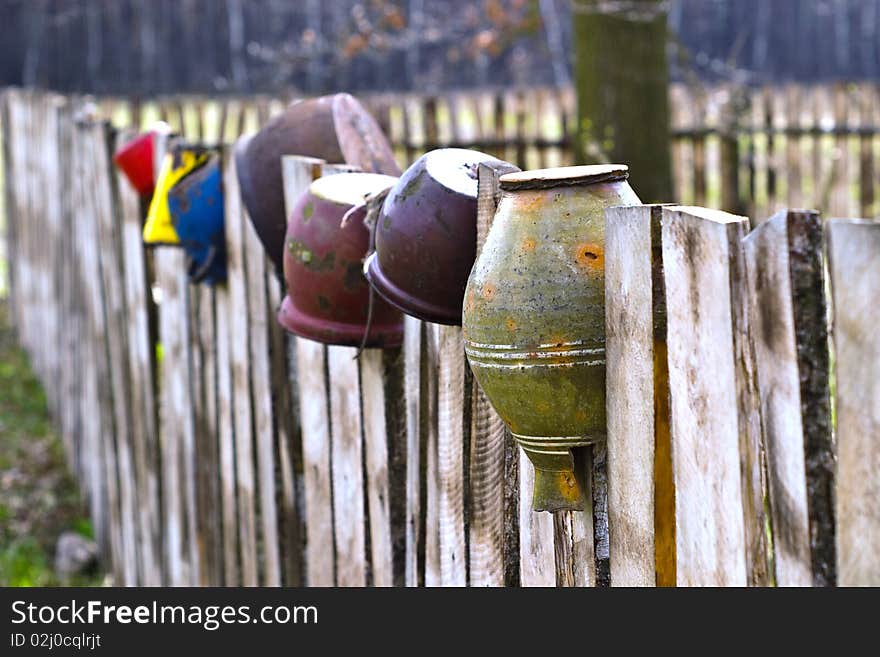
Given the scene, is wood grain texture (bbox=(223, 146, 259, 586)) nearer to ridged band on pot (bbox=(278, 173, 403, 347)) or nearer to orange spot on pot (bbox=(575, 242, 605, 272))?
ridged band on pot (bbox=(278, 173, 403, 347))

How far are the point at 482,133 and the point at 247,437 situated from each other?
5.39 meters

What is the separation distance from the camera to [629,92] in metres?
6.27

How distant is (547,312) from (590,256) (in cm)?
10

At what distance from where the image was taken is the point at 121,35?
1342cm

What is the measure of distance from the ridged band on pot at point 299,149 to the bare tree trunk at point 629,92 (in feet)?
11.3


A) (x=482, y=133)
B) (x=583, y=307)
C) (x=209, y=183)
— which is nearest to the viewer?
(x=583, y=307)

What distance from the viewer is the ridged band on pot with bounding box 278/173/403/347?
2.30 meters

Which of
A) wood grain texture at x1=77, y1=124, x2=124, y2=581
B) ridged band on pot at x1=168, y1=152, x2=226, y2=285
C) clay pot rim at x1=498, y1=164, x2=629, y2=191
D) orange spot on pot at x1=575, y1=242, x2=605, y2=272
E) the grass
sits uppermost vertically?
clay pot rim at x1=498, y1=164, x2=629, y2=191

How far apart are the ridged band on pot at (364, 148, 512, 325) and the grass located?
11.9 ft

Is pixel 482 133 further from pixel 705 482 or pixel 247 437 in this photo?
pixel 705 482

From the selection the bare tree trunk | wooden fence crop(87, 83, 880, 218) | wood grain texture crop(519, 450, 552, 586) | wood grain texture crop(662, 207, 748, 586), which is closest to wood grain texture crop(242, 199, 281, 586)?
wood grain texture crop(519, 450, 552, 586)

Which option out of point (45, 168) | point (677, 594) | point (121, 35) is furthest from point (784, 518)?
point (121, 35)

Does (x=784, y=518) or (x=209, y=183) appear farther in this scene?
(x=209, y=183)

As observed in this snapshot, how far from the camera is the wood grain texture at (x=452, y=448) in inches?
81.6
